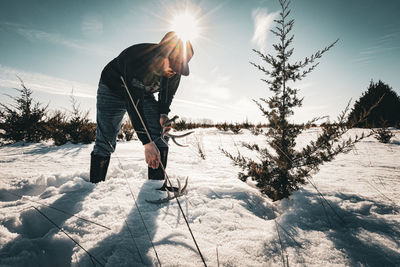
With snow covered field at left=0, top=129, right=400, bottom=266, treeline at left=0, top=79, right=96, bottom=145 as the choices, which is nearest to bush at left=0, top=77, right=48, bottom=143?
treeline at left=0, top=79, right=96, bottom=145

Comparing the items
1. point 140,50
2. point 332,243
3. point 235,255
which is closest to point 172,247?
point 235,255

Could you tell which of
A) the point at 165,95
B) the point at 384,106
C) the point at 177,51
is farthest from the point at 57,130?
the point at 384,106

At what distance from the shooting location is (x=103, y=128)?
2.07 metres

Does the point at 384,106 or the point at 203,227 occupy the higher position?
the point at 384,106

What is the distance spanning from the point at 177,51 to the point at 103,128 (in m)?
1.33

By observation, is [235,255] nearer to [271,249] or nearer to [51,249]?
[271,249]

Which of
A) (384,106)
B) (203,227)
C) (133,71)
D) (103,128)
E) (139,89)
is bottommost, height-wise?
(203,227)

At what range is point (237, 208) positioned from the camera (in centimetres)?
139

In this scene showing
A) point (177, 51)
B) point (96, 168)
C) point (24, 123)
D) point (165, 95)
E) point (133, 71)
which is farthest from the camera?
point (24, 123)

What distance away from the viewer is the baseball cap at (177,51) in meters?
A: 1.97

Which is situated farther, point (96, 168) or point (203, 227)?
point (96, 168)

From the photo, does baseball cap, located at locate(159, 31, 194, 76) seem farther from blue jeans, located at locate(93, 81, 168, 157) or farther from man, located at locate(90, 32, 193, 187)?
blue jeans, located at locate(93, 81, 168, 157)

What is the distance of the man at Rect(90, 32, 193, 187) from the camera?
1.73 meters

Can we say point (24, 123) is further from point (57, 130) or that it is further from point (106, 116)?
point (106, 116)
